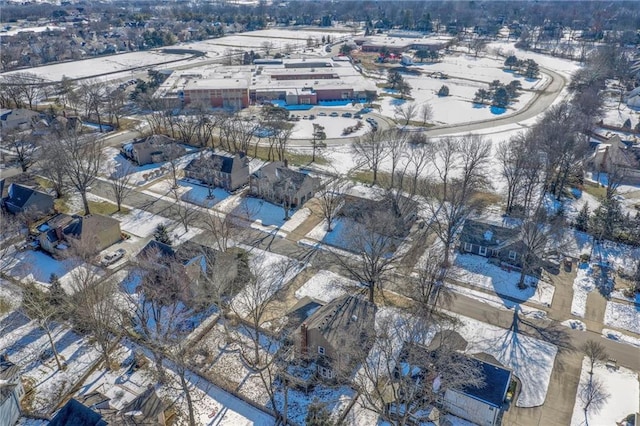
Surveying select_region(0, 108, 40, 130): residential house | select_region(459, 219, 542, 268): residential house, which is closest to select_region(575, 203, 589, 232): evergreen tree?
select_region(459, 219, 542, 268): residential house

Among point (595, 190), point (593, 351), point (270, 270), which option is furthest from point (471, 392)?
point (595, 190)

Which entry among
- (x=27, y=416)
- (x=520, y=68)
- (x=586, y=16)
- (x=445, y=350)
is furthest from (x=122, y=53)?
(x=586, y=16)

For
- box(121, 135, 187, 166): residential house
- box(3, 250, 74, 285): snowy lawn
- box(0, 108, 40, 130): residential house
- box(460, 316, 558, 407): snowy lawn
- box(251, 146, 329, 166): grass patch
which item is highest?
box(0, 108, 40, 130): residential house

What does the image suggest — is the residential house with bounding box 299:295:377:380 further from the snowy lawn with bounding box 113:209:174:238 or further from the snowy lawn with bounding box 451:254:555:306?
the snowy lawn with bounding box 113:209:174:238

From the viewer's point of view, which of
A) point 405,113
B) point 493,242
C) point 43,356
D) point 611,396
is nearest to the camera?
point 611,396

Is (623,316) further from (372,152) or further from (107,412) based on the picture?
(107,412)
